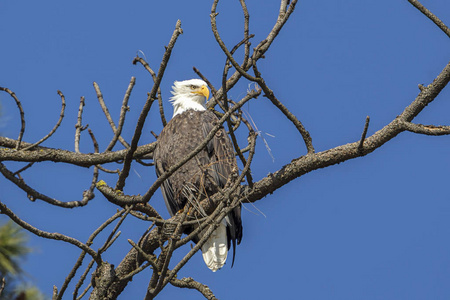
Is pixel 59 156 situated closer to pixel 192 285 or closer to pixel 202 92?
pixel 192 285

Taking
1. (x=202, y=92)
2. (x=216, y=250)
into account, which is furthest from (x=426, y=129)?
(x=202, y=92)

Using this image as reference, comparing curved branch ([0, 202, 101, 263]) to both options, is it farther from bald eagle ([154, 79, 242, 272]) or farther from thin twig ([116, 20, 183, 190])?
bald eagle ([154, 79, 242, 272])

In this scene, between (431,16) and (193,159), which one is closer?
(431,16)

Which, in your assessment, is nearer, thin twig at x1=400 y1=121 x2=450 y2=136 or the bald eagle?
thin twig at x1=400 y1=121 x2=450 y2=136

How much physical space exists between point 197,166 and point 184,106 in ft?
2.56

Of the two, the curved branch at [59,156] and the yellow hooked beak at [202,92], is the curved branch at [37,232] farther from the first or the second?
the yellow hooked beak at [202,92]

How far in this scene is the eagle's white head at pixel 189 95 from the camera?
5.98 meters

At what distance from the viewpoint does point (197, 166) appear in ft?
17.4

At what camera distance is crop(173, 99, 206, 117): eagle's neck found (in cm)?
584

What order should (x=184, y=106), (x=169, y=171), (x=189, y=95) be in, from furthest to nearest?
(x=189, y=95)
(x=184, y=106)
(x=169, y=171)

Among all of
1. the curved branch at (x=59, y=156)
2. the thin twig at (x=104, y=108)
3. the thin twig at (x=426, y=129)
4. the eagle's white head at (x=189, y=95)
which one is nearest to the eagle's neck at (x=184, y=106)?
the eagle's white head at (x=189, y=95)

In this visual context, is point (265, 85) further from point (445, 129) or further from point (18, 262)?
point (18, 262)

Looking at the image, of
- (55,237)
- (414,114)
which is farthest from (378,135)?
(55,237)

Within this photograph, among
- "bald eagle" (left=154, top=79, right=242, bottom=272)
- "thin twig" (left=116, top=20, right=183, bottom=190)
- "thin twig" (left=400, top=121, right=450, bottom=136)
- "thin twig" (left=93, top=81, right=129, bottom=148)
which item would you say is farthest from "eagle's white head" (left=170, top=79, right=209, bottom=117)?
"thin twig" (left=400, top=121, right=450, bottom=136)
